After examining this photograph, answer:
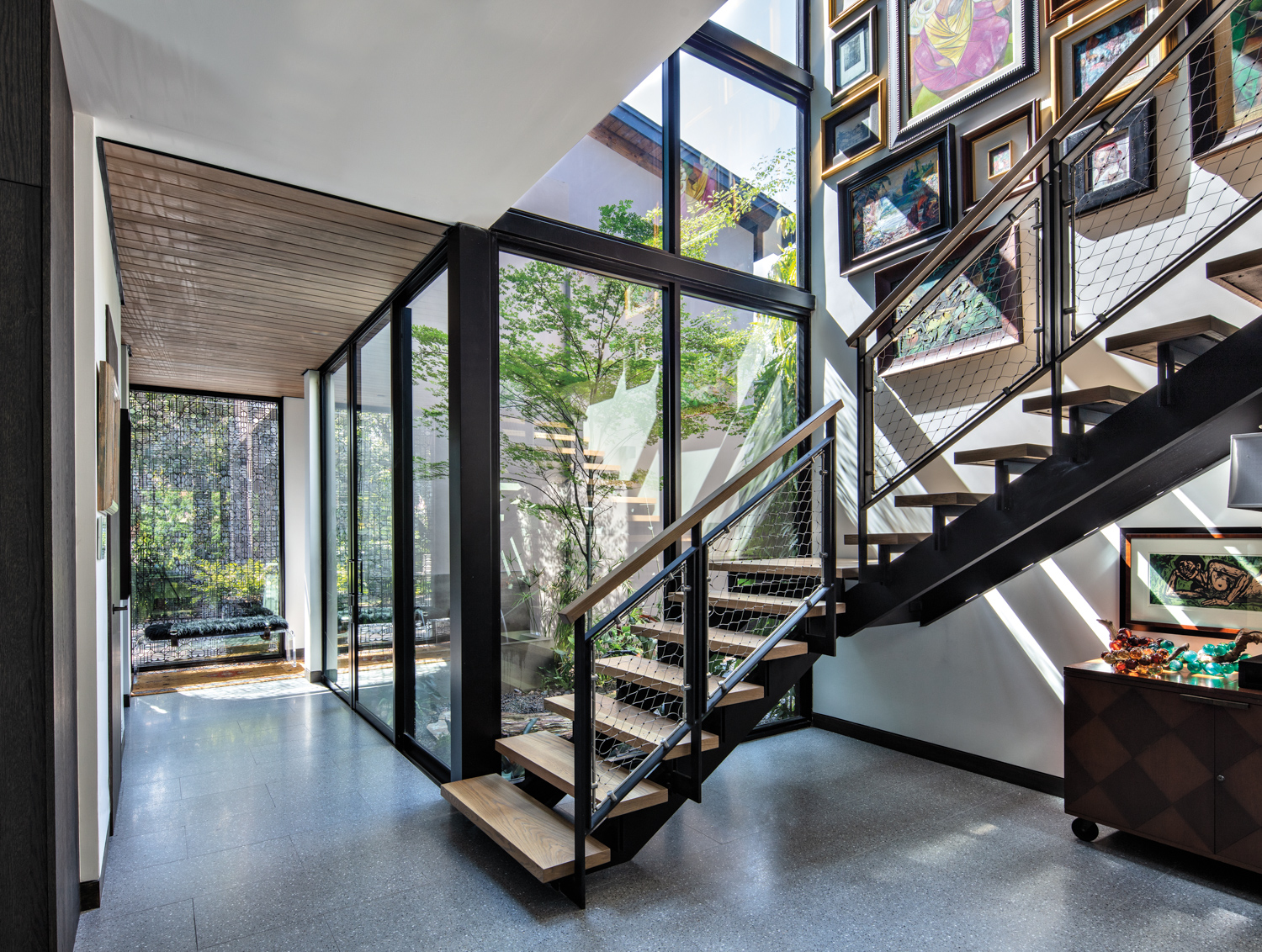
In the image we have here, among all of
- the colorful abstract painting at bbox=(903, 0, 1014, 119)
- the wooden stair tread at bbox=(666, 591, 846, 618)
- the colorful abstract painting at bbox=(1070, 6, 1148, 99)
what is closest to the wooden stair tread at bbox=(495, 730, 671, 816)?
the wooden stair tread at bbox=(666, 591, 846, 618)

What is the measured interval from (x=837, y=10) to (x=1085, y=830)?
4675 mm

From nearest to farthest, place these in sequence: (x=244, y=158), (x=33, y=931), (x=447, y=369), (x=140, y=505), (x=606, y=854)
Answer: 1. (x=33, y=931)
2. (x=606, y=854)
3. (x=244, y=158)
4. (x=447, y=369)
5. (x=140, y=505)

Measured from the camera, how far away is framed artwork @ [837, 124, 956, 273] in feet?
12.9

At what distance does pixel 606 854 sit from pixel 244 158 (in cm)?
284

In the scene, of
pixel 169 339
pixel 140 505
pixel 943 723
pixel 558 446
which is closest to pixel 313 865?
pixel 558 446

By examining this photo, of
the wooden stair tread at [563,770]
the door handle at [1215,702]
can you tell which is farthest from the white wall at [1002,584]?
the wooden stair tread at [563,770]

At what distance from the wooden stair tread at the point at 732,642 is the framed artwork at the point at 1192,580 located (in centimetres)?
150

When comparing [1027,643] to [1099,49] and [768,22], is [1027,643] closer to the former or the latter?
[1099,49]

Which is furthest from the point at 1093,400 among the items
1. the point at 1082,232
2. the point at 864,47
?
the point at 864,47

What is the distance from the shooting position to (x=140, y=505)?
21.2 feet

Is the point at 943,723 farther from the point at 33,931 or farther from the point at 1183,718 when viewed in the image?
the point at 33,931

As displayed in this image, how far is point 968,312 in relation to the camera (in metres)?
3.83

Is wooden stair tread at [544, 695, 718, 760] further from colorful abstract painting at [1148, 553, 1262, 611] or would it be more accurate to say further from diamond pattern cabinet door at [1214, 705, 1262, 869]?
colorful abstract painting at [1148, 553, 1262, 611]

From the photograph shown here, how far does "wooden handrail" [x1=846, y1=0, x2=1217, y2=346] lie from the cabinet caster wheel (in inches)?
86.5
